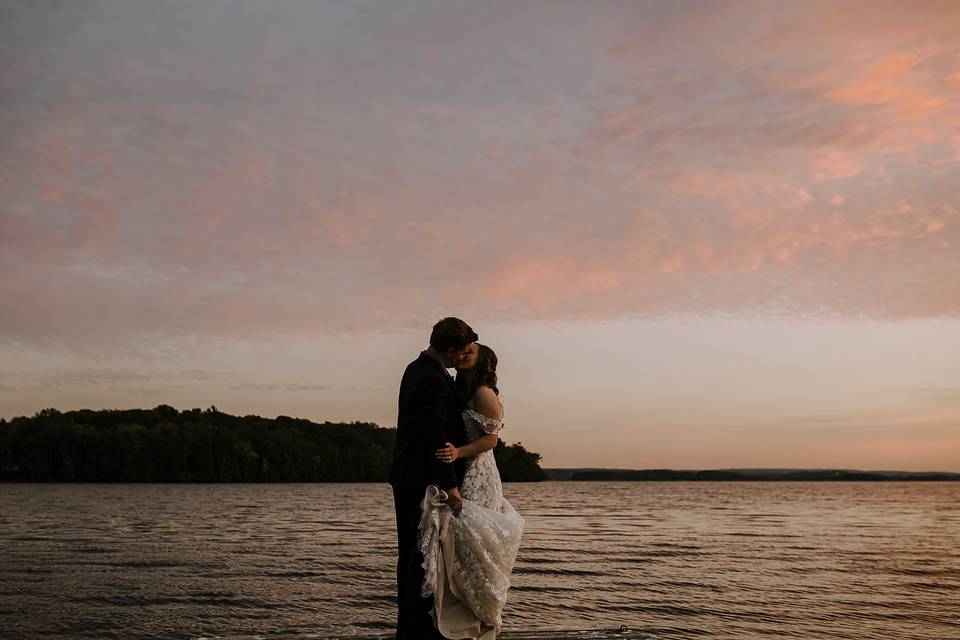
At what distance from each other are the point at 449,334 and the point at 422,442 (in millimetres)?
959

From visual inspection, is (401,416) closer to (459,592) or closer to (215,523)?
(459,592)

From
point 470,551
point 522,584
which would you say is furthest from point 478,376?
point 522,584

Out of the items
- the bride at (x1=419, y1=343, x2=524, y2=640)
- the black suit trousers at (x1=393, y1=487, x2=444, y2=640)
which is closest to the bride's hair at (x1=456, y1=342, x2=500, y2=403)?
the bride at (x1=419, y1=343, x2=524, y2=640)

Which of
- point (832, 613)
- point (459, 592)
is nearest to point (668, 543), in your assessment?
point (832, 613)

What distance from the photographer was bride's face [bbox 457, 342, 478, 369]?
734 centimetres

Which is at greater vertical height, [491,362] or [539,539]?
[491,362]

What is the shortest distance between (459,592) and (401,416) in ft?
5.36

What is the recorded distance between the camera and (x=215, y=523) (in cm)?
4562

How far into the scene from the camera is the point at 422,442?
23.6 ft

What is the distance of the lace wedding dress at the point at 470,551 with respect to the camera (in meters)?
7.18

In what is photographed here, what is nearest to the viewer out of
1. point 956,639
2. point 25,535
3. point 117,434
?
point 956,639

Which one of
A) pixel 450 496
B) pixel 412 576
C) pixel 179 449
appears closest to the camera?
pixel 450 496

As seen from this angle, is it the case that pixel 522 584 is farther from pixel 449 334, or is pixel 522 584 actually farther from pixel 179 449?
pixel 179 449

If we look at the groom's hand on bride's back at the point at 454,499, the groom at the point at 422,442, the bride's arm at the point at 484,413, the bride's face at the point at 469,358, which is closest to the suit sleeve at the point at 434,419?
the groom at the point at 422,442
